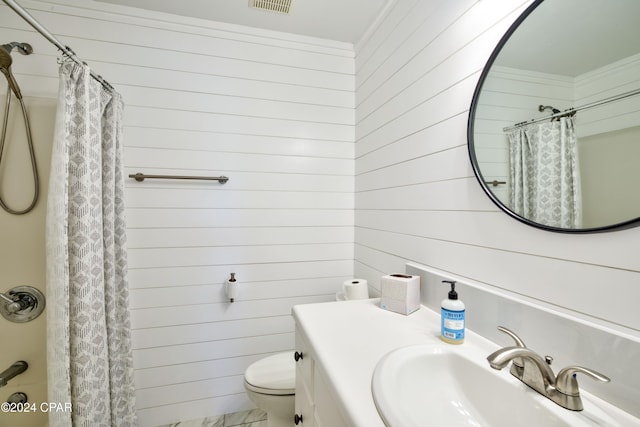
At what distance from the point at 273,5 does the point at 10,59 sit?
1307mm

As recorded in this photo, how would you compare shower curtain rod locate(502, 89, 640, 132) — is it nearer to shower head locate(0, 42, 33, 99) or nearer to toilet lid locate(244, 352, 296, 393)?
toilet lid locate(244, 352, 296, 393)

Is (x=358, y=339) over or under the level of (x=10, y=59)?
under

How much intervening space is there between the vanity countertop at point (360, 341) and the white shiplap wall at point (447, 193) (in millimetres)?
148

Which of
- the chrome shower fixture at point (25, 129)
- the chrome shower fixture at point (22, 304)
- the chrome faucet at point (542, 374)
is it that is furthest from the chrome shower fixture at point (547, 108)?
the chrome shower fixture at point (22, 304)

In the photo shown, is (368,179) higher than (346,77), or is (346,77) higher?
(346,77)

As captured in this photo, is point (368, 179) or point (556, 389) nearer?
point (556, 389)

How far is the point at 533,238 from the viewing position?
0.74 meters

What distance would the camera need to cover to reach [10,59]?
1.26 m

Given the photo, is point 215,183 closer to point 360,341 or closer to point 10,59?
point 10,59

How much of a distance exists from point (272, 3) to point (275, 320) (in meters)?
1.95

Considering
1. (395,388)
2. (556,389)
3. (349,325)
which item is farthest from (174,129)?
(556,389)

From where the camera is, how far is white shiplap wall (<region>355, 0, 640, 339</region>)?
0.62 meters

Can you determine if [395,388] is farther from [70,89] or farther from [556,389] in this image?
[70,89]

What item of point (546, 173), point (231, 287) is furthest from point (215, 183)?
point (546, 173)
